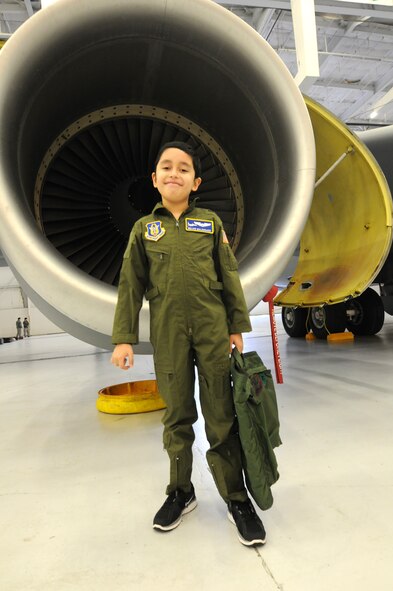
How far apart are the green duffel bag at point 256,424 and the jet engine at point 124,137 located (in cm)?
37

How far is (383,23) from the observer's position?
750 centimetres

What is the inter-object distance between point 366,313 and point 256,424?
4431mm

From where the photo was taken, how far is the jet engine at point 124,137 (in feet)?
4.44

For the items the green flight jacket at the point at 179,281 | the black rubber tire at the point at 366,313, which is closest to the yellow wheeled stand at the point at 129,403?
the green flight jacket at the point at 179,281

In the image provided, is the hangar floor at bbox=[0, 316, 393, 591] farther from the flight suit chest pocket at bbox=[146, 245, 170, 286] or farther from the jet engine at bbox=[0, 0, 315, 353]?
the flight suit chest pocket at bbox=[146, 245, 170, 286]

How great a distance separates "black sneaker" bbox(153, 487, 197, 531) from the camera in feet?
3.41

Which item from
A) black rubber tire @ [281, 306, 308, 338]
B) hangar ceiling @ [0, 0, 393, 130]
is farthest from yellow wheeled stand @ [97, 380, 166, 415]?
hangar ceiling @ [0, 0, 393, 130]

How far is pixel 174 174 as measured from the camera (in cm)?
114

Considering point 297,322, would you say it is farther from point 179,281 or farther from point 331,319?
point 179,281

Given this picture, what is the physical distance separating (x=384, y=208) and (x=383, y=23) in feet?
23.6

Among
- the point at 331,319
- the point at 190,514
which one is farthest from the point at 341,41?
the point at 190,514

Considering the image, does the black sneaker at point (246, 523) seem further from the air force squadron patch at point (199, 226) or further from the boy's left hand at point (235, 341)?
the air force squadron patch at point (199, 226)

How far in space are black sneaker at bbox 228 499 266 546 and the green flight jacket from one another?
41 centimetres

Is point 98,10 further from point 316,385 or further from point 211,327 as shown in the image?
point 316,385
